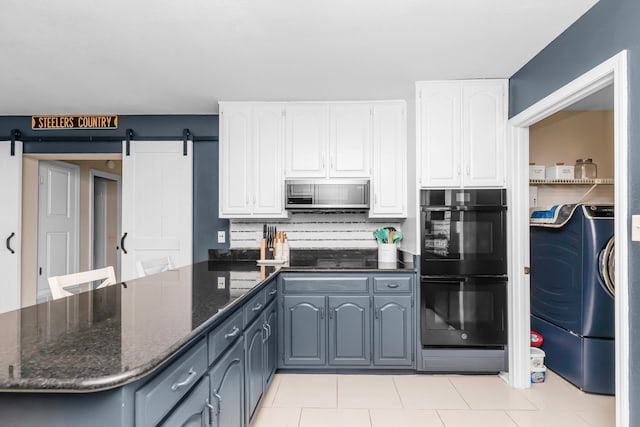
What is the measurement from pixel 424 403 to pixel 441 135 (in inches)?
78.0

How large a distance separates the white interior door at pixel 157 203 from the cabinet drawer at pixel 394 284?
6.41ft

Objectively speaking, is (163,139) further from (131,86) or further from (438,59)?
(438,59)

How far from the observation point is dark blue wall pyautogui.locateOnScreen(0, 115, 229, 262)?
3803 mm

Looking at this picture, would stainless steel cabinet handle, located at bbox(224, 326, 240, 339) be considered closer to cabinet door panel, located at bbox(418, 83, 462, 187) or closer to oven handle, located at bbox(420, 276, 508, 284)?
oven handle, located at bbox(420, 276, 508, 284)

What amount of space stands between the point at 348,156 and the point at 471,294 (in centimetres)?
155

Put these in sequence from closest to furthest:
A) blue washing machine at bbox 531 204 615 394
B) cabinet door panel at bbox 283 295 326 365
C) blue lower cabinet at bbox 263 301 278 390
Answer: blue lower cabinet at bbox 263 301 278 390 → blue washing machine at bbox 531 204 615 394 → cabinet door panel at bbox 283 295 326 365

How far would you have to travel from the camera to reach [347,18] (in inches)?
81.7

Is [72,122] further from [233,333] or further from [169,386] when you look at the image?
[169,386]

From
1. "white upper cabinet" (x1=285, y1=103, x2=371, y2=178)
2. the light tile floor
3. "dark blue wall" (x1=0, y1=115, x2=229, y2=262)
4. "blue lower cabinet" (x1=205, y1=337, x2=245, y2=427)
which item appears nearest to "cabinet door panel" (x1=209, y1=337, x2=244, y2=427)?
"blue lower cabinet" (x1=205, y1=337, x2=245, y2=427)

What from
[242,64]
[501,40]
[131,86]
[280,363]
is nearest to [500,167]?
[501,40]

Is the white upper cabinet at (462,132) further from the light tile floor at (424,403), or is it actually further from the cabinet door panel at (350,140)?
the light tile floor at (424,403)

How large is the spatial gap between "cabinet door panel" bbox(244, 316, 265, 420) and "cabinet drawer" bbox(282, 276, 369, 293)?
67 cm

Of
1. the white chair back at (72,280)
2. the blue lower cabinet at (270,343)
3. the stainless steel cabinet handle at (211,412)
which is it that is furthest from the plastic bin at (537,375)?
the white chair back at (72,280)

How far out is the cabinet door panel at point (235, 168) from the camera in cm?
342
